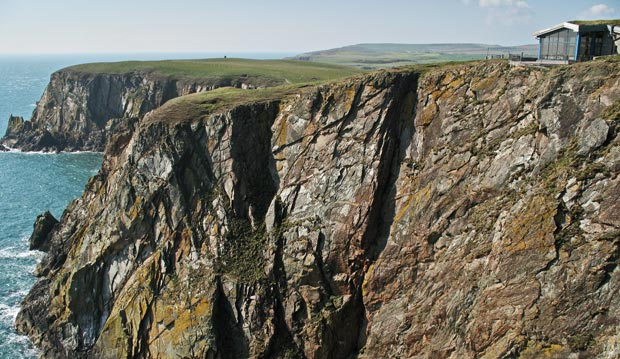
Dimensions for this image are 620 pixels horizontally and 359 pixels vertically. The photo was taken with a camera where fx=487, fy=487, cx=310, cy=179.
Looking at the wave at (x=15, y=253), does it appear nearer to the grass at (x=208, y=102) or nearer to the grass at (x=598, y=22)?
the grass at (x=208, y=102)

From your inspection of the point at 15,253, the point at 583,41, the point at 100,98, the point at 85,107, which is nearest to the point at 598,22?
the point at 583,41

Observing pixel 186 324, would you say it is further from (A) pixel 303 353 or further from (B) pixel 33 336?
(B) pixel 33 336

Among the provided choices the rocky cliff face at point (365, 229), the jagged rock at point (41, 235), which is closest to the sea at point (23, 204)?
the jagged rock at point (41, 235)

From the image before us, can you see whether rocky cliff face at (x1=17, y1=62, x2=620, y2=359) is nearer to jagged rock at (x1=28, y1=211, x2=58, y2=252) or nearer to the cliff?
jagged rock at (x1=28, y1=211, x2=58, y2=252)

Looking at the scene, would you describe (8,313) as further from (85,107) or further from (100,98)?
(100,98)

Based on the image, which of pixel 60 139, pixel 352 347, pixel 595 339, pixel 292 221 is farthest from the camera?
pixel 60 139

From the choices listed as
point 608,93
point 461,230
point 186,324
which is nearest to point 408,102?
point 461,230

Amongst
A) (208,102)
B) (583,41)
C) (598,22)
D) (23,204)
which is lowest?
(23,204)
